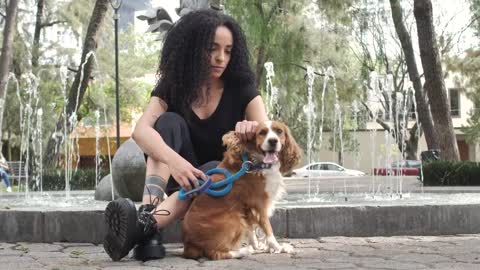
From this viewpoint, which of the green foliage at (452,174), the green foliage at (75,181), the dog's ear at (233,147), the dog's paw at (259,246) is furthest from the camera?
the green foliage at (75,181)

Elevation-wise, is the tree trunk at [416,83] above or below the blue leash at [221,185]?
above

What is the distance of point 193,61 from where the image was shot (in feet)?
14.5

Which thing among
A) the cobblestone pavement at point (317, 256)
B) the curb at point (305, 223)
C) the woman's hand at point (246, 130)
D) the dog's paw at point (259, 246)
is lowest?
the cobblestone pavement at point (317, 256)

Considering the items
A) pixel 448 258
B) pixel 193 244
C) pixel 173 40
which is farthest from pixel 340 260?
pixel 173 40

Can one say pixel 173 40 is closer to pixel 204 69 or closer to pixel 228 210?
pixel 204 69

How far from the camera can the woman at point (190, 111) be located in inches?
159

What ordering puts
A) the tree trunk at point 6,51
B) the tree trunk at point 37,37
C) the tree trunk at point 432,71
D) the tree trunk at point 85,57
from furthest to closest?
1. the tree trunk at point 37,37
2. the tree trunk at point 6,51
3. the tree trunk at point 85,57
4. the tree trunk at point 432,71

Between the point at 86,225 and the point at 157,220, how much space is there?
1.37 metres

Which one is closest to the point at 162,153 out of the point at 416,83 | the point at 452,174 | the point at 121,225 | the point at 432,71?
the point at 121,225

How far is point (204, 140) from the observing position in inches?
176

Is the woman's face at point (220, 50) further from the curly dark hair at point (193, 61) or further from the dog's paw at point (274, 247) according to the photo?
the dog's paw at point (274, 247)

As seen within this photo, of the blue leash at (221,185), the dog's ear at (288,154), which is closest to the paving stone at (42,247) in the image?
the blue leash at (221,185)

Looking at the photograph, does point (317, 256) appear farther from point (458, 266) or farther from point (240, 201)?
point (458, 266)

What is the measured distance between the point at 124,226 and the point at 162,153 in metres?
0.53
